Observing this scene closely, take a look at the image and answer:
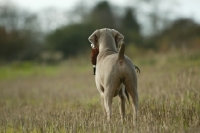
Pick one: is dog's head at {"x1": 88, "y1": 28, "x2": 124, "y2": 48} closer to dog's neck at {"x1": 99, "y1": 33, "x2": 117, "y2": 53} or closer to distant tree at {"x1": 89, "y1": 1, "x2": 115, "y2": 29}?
dog's neck at {"x1": 99, "y1": 33, "x2": 117, "y2": 53}

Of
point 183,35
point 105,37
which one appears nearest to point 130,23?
point 183,35

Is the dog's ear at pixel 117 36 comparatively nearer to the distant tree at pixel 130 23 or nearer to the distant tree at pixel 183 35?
the distant tree at pixel 183 35

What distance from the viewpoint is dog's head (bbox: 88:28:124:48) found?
7.67 metres

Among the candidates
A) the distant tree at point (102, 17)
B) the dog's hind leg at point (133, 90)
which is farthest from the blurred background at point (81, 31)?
the dog's hind leg at point (133, 90)

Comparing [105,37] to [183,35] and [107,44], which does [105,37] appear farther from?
Result: [183,35]

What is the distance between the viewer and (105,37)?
766 cm

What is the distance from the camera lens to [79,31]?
3903 cm

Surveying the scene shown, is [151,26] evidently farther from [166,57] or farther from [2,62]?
[166,57]

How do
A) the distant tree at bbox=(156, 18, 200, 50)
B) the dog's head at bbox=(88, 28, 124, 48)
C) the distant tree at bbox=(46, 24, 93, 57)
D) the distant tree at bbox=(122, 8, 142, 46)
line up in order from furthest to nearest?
the distant tree at bbox=(122, 8, 142, 46), the distant tree at bbox=(46, 24, 93, 57), the distant tree at bbox=(156, 18, 200, 50), the dog's head at bbox=(88, 28, 124, 48)

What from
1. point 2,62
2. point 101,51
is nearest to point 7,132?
point 101,51

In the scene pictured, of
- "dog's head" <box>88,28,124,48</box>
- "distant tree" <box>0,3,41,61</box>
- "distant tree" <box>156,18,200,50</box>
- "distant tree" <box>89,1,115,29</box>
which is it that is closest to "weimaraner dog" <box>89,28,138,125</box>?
"dog's head" <box>88,28,124,48</box>

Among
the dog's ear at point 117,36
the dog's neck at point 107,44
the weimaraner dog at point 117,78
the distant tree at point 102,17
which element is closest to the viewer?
the weimaraner dog at point 117,78

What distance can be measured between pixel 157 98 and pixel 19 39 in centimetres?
3339

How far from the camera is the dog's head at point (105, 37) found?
767 cm
